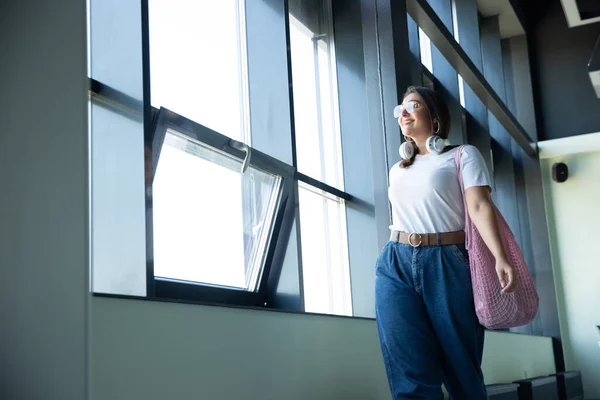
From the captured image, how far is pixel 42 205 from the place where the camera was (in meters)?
0.64

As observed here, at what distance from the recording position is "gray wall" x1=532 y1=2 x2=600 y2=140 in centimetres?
764

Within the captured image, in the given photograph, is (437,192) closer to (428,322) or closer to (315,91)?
(428,322)

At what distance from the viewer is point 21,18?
0.65 m

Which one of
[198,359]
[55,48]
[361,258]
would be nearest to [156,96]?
[198,359]

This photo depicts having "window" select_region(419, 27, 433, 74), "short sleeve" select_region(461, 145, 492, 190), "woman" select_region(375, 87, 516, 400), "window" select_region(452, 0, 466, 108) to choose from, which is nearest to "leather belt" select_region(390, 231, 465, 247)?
"woman" select_region(375, 87, 516, 400)

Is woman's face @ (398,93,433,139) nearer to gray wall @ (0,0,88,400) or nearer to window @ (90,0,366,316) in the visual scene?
window @ (90,0,366,316)

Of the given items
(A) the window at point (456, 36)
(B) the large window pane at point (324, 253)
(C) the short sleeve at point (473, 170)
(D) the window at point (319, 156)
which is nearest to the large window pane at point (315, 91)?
(D) the window at point (319, 156)

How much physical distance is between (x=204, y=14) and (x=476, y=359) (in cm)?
181

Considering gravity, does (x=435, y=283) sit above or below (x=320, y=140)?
below

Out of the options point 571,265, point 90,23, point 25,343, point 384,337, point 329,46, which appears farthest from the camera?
point 571,265

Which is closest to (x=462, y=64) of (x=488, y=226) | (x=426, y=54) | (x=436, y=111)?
(x=426, y=54)

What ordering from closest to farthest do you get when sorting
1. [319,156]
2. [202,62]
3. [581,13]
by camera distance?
[202,62] → [319,156] → [581,13]

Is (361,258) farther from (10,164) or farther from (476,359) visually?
(10,164)

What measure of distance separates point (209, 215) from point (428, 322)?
1.04 metres
